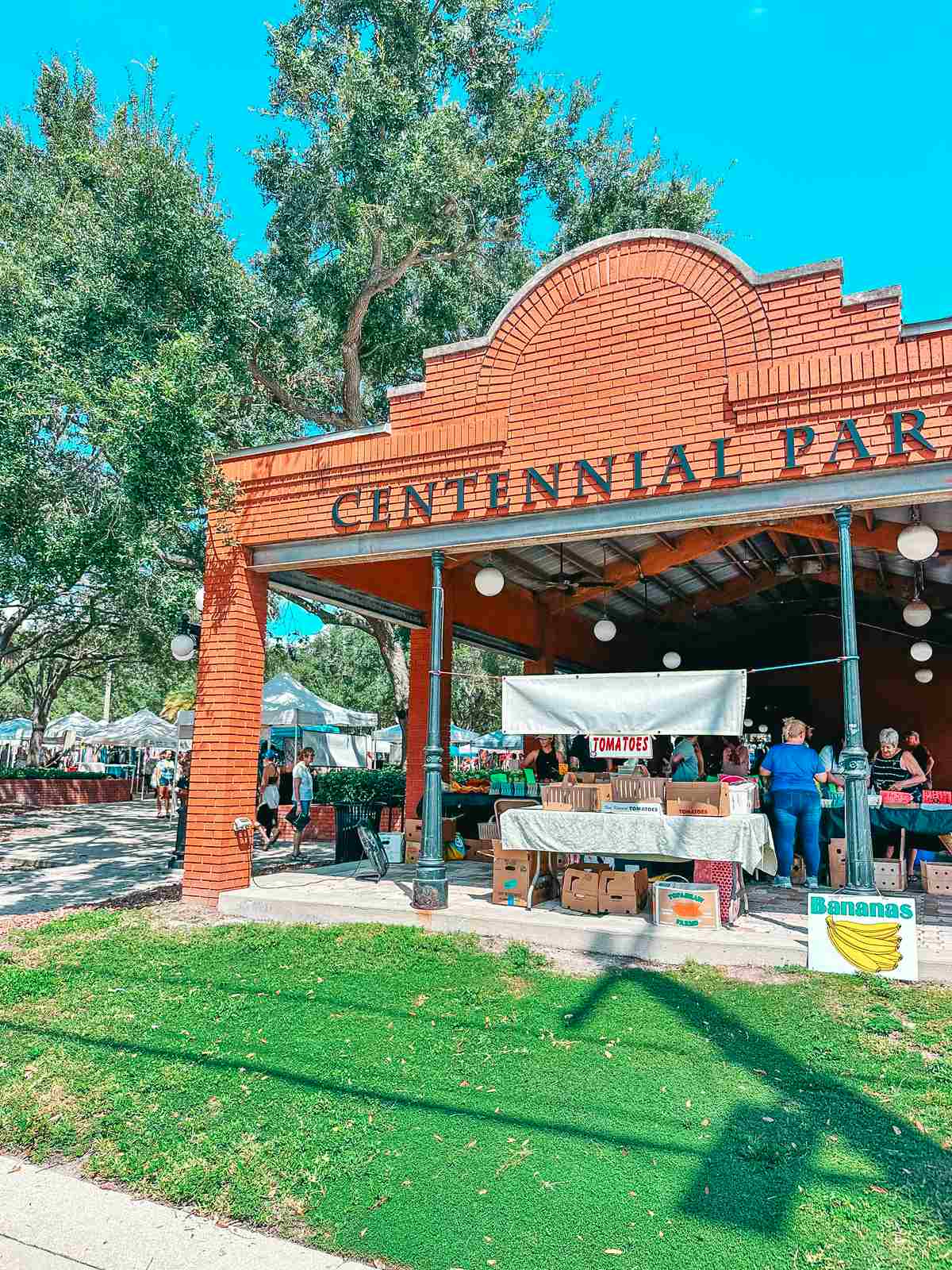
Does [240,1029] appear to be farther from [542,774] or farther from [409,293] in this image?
[409,293]

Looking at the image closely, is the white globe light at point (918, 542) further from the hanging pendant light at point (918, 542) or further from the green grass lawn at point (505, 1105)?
the green grass lawn at point (505, 1105)

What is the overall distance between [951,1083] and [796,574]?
32.6 feet

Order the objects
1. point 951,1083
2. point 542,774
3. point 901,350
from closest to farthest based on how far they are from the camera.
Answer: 1. point 951,1083
2. point 901,350
3. point 542,774

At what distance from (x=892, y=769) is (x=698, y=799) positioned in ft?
11.8

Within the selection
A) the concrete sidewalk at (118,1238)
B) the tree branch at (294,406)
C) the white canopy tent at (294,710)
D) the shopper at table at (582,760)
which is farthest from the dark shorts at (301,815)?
the concrete sidewalk at (118,1238)

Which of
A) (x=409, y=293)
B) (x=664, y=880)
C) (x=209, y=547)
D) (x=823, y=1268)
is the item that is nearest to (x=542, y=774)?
(x=664, y=880)

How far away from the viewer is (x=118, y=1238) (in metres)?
3.23

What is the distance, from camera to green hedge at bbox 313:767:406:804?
1709 centimetres

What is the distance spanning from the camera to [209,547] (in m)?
9.87

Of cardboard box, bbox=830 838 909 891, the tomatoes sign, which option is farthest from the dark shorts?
cardboard box, bbox=830 838 909 891

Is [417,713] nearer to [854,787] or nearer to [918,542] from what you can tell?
[918,542]

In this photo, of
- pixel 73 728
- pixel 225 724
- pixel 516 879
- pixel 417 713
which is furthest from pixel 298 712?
pixel 73 728

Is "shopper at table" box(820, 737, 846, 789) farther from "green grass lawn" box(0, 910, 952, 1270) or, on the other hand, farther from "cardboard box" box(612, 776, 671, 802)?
"green grass lawn" box(0, 910, 952, 1270)

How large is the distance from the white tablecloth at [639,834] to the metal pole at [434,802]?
25.7 inches
